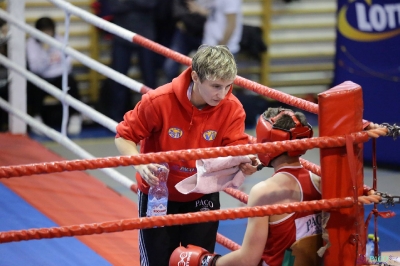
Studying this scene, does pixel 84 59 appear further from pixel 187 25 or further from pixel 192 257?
pixel 187 25

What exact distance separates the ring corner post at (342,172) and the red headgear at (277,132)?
3.3 inches

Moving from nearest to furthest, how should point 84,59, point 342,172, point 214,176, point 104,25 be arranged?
point 342,172 → point 214,176 → point 104,25 → point 84,59

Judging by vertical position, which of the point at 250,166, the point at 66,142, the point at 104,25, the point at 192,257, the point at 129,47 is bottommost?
the point at 66,142

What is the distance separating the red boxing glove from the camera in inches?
93.9

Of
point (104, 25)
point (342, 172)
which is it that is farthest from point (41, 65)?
point (342, 172)

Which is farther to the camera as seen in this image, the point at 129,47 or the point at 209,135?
the point at 129,47

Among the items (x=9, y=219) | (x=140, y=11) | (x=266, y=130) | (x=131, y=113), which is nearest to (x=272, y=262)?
(x=266, y=130)

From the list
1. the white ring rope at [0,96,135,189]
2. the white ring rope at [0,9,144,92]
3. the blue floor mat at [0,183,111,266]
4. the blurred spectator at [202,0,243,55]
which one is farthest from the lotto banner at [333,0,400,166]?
the blue floor mat at [0,183,111,266]

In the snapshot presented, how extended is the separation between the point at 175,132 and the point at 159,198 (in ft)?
0.89

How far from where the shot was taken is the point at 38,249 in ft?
12.1

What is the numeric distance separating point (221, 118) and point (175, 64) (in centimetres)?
461

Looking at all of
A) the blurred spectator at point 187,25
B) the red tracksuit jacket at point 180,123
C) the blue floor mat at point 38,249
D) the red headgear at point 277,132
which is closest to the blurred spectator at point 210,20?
the blurred spectator at point 187,25

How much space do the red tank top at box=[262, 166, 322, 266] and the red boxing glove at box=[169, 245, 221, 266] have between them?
0.18 metres

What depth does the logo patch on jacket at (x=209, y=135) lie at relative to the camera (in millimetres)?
2691
